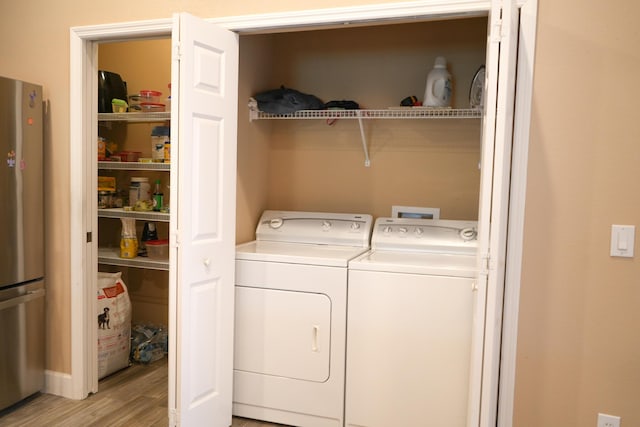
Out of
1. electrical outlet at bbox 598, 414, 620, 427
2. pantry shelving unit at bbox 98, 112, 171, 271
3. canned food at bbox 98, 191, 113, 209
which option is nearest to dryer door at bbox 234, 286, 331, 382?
pantry shelving unit at bbox 98, 112, 171, 271

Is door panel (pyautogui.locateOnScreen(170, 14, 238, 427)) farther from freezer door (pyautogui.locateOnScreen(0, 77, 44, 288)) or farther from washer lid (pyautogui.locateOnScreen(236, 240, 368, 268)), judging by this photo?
freezer door (pyautogui.locateOnScreen(0, 77, 44, 288))

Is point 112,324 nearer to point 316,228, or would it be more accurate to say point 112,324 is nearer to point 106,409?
point 106,409

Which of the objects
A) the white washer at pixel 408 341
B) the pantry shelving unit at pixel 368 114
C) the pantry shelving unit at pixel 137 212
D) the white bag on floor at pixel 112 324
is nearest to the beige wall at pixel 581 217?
the white washer at pixel 408 341

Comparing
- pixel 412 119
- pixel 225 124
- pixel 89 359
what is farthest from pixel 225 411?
pixel 412 119

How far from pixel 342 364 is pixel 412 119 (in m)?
1.47

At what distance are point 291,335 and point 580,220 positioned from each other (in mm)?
1391

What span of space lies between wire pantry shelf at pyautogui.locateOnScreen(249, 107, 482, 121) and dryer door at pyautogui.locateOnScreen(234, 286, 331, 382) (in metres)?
1.04

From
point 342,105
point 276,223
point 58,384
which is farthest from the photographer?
point 276,223

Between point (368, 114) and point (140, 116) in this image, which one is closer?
point (368, 114)

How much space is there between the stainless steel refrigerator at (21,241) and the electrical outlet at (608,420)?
8.98 ft

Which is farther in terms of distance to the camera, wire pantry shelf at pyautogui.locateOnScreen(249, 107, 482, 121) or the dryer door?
wire pantry shelf at pyautogui.locateOnScreen(249, 107, 482, 121)

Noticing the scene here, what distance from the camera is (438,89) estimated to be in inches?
109

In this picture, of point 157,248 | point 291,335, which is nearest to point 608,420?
point 291,335

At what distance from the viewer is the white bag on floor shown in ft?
10.0
